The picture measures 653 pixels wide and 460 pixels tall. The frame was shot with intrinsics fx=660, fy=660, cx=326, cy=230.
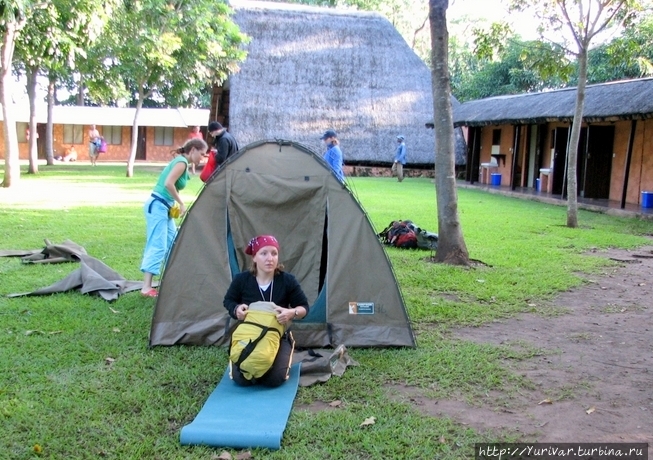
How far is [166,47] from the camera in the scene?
18531 millimetres

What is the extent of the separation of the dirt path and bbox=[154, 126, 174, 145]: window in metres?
33.4

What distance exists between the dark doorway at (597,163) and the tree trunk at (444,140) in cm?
1104

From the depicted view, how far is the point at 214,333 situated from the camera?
4949mm

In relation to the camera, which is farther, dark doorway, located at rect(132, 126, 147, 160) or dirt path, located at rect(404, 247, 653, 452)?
dark doorway, located at rect(132, 126, 147, 160)

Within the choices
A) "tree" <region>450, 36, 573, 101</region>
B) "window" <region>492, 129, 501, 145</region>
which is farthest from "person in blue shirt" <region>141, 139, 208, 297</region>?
"window" <region>492, 129, 501, 145</region>

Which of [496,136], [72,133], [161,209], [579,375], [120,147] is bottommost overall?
[579,375]

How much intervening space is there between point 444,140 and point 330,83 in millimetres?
18017

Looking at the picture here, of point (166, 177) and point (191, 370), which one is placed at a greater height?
point (166, 177)

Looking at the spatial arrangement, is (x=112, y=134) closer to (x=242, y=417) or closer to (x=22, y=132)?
(x=22, y=132)

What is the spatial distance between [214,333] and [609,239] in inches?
304

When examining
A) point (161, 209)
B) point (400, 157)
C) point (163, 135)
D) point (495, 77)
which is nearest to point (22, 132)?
point (163, 135)

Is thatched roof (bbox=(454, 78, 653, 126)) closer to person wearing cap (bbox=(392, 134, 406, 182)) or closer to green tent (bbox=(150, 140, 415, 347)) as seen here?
person wearing cap (bbox=(392, 134, 406, 182))

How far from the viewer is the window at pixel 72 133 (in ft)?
119

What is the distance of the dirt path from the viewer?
367 cm
